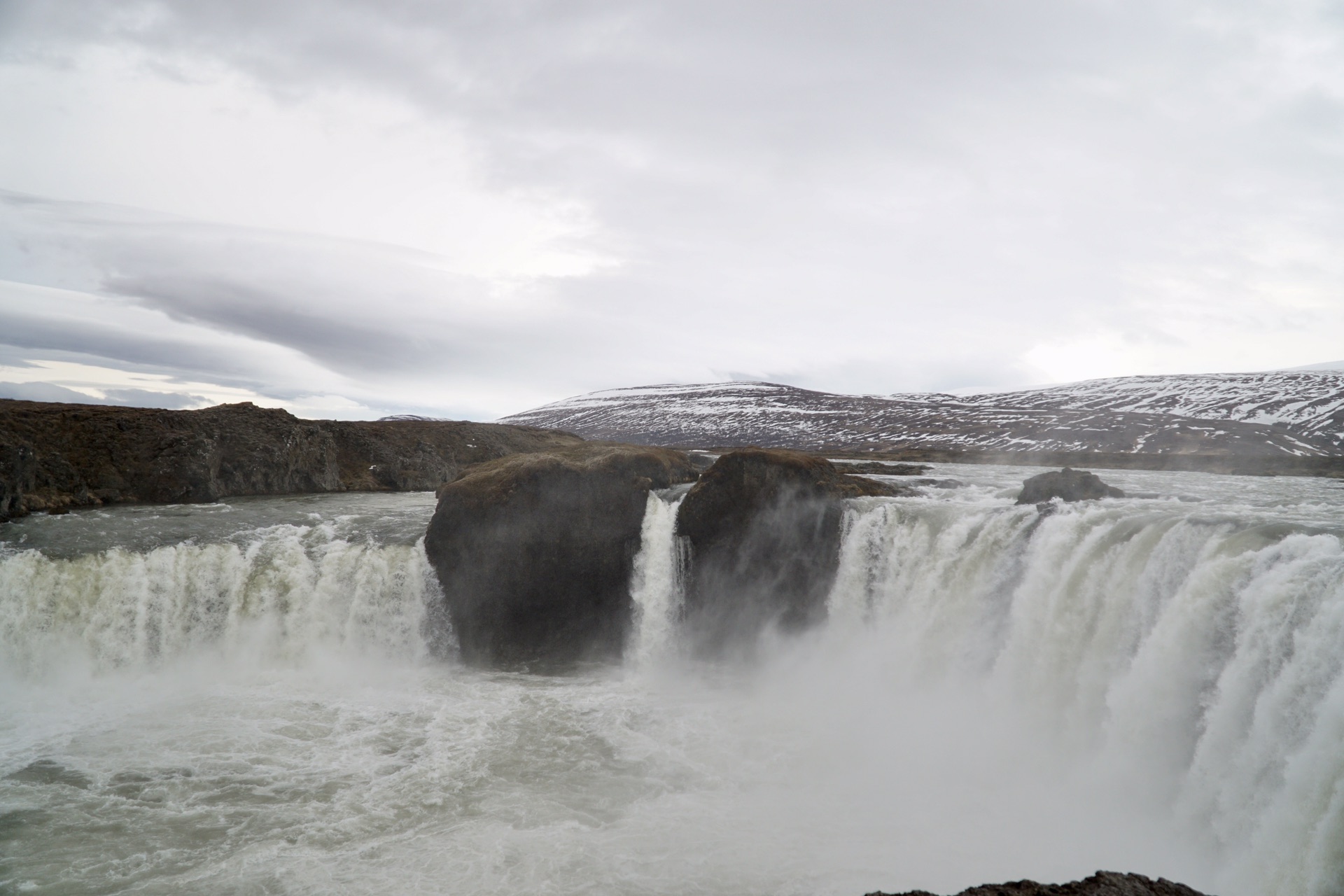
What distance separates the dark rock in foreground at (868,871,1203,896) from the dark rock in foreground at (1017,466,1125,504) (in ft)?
54.6

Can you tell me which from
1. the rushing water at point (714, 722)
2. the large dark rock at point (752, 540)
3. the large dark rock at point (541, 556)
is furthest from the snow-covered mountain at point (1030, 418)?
the large dark rock at point (541, 556)

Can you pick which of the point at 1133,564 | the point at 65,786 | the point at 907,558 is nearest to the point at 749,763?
the point at 907,558

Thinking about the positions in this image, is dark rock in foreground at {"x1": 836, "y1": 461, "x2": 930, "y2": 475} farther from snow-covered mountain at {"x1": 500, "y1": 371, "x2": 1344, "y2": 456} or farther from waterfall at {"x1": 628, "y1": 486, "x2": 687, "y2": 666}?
snow-covered mountain at {"x1": 500, "y1": 371, "x2": 1344, "y2": 456}

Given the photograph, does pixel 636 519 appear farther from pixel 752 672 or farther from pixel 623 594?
pixel 752 672

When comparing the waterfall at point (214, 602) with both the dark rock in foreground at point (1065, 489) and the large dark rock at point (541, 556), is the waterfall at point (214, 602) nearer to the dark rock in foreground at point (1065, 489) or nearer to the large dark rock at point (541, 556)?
the large dark rock at point (541, 556)

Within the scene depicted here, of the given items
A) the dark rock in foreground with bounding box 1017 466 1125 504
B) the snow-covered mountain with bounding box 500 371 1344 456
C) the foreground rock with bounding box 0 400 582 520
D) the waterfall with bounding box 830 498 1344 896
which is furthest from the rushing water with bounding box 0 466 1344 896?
the snow-covered mountain with bounding box 500 371 1344 456

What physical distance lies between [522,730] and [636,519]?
9766 millimetres

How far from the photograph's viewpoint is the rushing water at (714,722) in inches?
445

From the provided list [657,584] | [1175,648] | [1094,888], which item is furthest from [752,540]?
[1094,888]

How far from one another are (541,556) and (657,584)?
4513 millimetres

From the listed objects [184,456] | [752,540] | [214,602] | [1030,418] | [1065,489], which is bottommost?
[214,602]

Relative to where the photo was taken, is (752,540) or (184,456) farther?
(184,456)

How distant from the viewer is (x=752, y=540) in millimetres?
24859

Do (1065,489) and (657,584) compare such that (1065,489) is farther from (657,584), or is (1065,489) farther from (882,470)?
(882,470)
